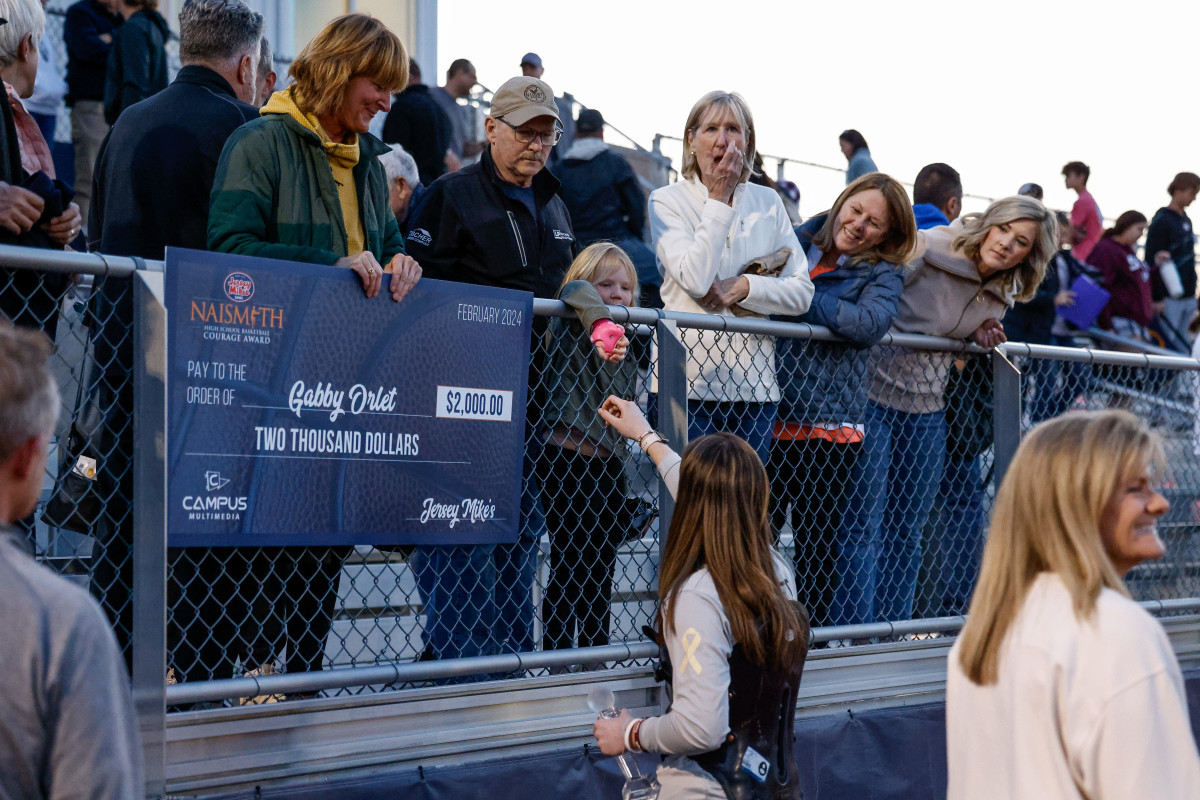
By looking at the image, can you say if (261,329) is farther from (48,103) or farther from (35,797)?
(48,103)

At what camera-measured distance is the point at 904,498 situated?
5.15 metres

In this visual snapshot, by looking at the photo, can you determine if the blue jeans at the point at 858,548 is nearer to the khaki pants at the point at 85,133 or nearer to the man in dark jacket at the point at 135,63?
the man in dark jacket at the point at 135,63

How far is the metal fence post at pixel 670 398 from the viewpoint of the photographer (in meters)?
4.20

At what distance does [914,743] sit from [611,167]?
3.96 m

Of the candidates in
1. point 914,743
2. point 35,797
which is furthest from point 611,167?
point 35,797

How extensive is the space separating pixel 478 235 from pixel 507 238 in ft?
0.35

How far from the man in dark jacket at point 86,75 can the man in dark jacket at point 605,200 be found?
9.59ft

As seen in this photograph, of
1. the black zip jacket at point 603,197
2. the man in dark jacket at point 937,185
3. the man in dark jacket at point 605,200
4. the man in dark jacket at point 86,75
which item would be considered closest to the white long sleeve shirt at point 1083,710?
Result: the man in dark jacket at point 937,185

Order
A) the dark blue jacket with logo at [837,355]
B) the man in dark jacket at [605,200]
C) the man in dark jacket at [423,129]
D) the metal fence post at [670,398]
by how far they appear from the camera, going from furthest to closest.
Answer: the man in dark jacket at [423,129] → the man in dark jacket at [605,200] → the dark blue jacket with logo at [837,355] → the metal fence post at [670,398]

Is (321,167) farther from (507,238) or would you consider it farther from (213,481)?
(213,481)

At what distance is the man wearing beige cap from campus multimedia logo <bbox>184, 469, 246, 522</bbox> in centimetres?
76

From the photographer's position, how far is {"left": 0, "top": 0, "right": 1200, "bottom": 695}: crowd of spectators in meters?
3.60

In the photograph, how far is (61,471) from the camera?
3.28m

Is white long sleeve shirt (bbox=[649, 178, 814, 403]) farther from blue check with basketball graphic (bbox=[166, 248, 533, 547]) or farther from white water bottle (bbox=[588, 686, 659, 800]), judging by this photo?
white water bottle (bbox=[588, 686, 659, 800])
